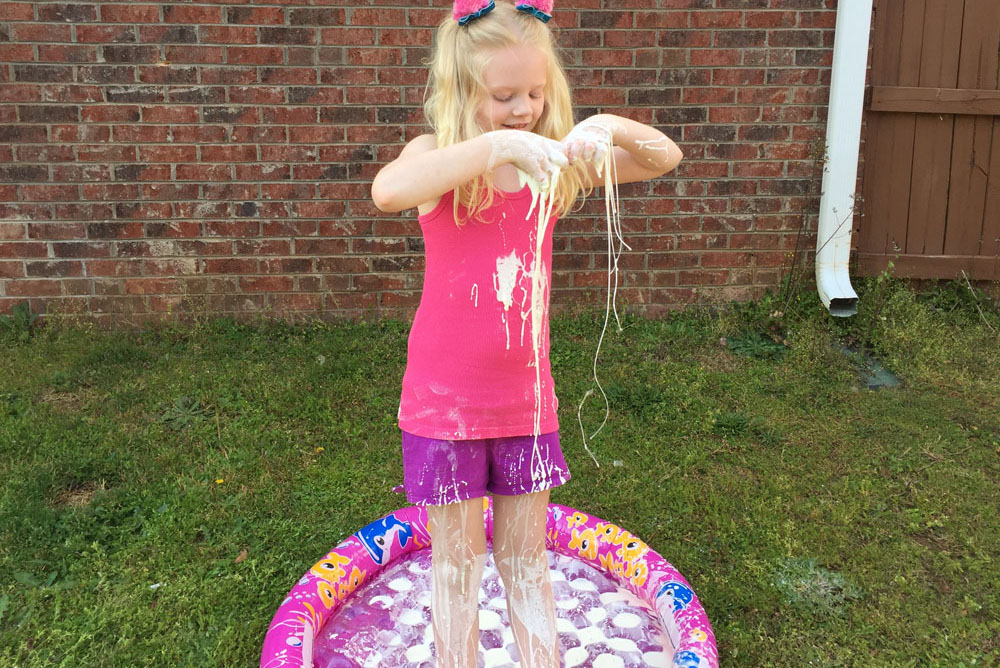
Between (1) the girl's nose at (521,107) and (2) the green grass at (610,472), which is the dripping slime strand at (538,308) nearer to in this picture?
(1) the girl's nose at (521,107)

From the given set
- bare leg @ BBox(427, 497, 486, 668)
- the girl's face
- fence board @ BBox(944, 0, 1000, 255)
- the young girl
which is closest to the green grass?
fence board @ BBox(944, 0, 1000, 255)

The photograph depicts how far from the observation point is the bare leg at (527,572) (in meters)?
2.12

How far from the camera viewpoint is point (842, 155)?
182 inches

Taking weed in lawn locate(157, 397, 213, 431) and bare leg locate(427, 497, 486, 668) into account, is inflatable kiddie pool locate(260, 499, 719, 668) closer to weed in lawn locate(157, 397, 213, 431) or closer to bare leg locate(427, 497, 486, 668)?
bare leg locate(427, 497, 486, 668)

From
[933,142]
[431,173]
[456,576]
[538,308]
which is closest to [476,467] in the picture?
[456,576]

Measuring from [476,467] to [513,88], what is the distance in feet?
2.99

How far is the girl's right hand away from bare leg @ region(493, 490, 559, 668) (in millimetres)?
843

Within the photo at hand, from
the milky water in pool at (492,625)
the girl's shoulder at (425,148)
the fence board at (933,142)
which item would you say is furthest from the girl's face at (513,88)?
the fence board at (933,142)

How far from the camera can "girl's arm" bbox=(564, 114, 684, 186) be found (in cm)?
188

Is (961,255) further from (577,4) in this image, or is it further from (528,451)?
(528,451)

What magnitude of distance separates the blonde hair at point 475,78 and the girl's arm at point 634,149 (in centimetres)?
12

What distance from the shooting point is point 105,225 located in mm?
4605

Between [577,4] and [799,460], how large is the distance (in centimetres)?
268

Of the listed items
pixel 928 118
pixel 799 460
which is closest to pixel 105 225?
pixel 799 460
